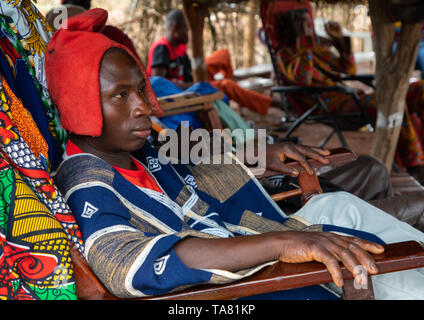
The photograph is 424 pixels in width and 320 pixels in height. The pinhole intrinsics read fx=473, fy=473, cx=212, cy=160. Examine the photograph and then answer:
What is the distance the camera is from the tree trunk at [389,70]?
9.68ft

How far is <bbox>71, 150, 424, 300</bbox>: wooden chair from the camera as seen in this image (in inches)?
50.8

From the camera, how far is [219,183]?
6.86 ft

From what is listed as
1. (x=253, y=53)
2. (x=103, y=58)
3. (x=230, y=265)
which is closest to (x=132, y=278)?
(x=230, y=265)

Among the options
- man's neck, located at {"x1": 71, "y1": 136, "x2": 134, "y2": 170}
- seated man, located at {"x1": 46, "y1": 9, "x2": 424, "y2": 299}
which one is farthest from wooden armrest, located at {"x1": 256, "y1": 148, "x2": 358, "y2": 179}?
man's neck, located at {"x1": 71, "y1": 136, "x2": 134, "y2": 170}

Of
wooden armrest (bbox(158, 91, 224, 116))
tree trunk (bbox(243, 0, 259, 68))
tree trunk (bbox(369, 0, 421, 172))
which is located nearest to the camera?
tree trunk (bbox(369, 0, 421, 172))

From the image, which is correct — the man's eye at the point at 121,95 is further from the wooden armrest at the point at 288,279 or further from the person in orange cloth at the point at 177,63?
the person in orange cloth at the point at 177,63

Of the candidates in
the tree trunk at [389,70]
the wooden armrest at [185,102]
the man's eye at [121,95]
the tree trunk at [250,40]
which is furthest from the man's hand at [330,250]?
the tree trunk at [250,40]

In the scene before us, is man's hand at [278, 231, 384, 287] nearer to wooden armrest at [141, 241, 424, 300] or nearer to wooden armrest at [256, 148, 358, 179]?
wooden armrest at [141, 241, 424, 300]

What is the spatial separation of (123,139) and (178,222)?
352 mm

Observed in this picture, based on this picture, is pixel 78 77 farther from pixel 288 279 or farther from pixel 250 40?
pixel 250 40

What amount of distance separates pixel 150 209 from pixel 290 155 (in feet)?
2.68

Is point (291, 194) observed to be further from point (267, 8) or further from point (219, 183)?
point (267, 8)

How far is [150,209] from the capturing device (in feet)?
Result: 5.28

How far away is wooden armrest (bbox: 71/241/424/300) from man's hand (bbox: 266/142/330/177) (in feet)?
2.74
